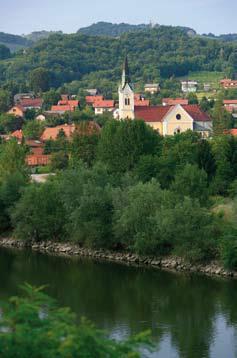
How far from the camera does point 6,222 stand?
90.6ft

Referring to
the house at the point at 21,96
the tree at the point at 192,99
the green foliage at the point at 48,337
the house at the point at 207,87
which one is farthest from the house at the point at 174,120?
the green foliage at the point at 48,337

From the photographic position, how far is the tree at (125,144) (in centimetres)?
3175

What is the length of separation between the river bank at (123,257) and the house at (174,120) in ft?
54.2

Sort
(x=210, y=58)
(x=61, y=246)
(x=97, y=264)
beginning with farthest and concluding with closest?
(x=210, y=58) < (x=61, y=246) < (x=97, y=264)

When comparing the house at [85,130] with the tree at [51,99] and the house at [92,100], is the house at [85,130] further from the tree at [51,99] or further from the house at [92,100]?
the tree at [51,99]

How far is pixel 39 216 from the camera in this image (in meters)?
26.0

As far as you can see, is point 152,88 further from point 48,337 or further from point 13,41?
point 13,41

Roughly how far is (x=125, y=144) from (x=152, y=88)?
3866 cm

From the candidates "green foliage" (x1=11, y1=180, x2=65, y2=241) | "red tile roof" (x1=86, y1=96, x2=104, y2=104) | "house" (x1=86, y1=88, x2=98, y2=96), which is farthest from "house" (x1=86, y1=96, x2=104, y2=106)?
"green foliage" (x1=11, y1=180, x2=65, y2=241)

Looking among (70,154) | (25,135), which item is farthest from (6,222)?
(25,135)

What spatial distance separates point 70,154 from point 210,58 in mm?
55792

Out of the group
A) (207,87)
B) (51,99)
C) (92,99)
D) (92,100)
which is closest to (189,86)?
(207,87)

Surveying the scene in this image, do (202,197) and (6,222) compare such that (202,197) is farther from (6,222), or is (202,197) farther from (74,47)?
(74,47)

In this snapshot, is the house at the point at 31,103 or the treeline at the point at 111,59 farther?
the treeline at the point at 111,59
